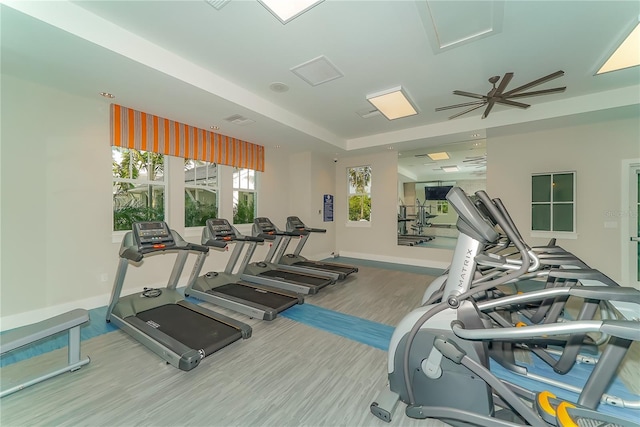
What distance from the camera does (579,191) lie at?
4758 millimetres

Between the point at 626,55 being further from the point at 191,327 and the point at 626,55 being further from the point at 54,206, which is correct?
the point at 54,206

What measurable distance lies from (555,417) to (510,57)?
3626 millimetres

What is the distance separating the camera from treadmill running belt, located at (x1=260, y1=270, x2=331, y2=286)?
4509mm

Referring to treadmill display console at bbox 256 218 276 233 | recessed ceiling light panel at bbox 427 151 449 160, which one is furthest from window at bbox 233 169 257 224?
recessed ceiling light panel at bbox 427 151 449 160

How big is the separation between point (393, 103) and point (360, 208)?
369cm

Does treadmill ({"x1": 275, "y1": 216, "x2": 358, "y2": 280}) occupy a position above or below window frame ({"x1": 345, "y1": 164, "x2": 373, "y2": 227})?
below

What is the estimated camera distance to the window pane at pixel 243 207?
573 centimetres

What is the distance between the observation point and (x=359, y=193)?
766cm

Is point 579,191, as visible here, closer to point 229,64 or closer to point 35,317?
point 229,64

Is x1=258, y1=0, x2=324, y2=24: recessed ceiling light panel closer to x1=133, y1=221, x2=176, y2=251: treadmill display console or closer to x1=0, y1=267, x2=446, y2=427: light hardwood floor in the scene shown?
x1=133, y1=221, x2=176, y2=251: treadmill display console

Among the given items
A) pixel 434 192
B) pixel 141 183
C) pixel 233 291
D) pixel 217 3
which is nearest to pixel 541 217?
pixel 434 192

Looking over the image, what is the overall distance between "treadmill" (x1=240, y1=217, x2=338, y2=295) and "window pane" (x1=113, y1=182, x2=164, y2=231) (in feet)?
5.60

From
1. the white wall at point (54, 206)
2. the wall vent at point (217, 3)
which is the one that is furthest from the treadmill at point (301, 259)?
the wall vent at point (217, 3)

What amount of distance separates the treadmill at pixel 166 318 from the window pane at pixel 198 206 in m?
1.55
